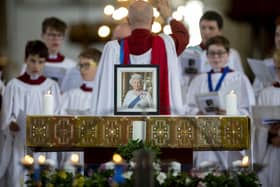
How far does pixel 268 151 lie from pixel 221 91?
974 mm

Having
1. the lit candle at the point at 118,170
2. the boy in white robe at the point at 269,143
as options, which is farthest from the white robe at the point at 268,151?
the lit candle at the point at 118,170

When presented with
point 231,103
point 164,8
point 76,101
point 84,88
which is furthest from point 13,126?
point 231,103

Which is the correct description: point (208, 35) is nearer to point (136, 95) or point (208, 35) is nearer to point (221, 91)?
point (221, 91)

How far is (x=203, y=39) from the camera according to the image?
56.5ft

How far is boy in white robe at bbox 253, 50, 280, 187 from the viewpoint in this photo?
623 inches

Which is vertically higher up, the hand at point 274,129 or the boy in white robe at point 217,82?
the boy in white robe at point 217,82

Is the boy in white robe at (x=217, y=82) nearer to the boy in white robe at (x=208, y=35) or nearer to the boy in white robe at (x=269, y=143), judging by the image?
the boy in white robe at (x=269, y=143)

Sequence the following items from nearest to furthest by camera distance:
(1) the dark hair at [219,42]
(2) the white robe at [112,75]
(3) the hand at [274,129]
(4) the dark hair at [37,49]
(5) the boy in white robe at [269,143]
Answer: (2) the white robe at [112,75] → (3) the hand at [274,129] → (5) the boy in white robe at [269,143] → (4) the dark hair at [37,49] → (1) the dark hair at [219,42]

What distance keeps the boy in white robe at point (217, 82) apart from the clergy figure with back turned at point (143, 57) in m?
1.90

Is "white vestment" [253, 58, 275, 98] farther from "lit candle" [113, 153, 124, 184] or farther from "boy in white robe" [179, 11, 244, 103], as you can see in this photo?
"lit candle" [113, 153, 124, 184]

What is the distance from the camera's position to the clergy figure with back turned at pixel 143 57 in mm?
13898

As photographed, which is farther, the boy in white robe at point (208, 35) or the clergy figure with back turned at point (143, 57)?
the boy in white robe at point (208, 35)

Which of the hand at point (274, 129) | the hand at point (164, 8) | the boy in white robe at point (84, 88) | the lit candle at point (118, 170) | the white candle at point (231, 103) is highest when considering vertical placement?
the hand at point (164, 8)

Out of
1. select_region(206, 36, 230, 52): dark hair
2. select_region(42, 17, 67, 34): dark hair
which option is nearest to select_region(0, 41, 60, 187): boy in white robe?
select_region(42, 17, 67, 34): dark hair
